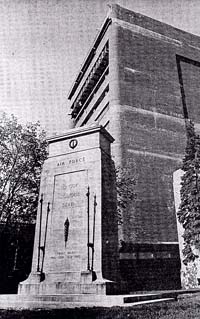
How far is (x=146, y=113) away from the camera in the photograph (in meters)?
30.2

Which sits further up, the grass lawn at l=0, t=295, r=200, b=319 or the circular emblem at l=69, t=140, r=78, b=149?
the circular emblem at l=69, t=140, r=78, b=149

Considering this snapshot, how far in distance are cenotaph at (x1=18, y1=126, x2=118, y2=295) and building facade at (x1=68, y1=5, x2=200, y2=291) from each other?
9.10 meters

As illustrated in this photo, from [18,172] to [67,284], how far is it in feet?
32.8

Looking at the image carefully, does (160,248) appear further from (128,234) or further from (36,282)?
(36,282)

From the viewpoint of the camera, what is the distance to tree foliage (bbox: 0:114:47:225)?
18.6 metres

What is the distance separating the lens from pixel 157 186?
89.9ft

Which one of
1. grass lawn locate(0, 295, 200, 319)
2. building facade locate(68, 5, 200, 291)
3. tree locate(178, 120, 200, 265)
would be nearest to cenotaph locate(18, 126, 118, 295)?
grass lawn locate(0, 295, 200, 319)

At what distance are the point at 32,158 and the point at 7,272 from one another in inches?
300

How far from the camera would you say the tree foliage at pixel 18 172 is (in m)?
18.6

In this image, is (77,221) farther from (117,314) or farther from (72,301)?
(117,314)

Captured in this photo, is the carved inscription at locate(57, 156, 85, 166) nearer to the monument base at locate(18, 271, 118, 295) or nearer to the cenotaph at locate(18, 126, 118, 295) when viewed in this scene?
the cenotaph at locate(18, 126, 118, 295)

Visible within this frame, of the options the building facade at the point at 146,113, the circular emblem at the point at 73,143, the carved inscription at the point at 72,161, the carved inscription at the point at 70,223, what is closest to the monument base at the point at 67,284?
the carved inscription at the point at 70,223

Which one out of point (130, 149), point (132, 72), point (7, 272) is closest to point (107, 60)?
point (132, 72)

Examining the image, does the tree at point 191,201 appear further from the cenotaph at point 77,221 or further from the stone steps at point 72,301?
the stone steps at point 72,301
